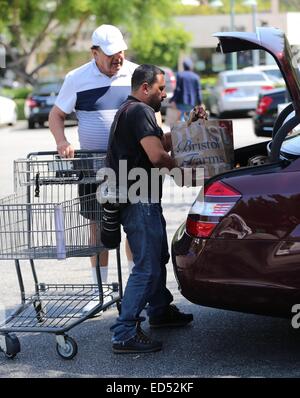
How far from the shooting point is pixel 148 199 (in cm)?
536

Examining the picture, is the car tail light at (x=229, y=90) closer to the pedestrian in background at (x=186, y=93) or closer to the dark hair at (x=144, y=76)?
the pedestrian in background at (x=186, y=93)

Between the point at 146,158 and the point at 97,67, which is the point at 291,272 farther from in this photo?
the point at 97,67

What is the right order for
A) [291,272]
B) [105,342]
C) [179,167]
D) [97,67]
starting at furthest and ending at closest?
1. [97,67]
2. [105,342]
3. [179,167]
4. [291,272]

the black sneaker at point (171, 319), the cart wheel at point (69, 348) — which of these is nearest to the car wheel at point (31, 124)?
the black sneaker at point (171, 319)

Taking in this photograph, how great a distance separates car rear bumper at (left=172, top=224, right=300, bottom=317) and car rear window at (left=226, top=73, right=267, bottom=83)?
22.0 m

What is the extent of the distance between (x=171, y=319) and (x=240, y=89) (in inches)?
820

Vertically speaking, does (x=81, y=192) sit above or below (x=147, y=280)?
above

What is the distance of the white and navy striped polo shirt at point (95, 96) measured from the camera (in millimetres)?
6199

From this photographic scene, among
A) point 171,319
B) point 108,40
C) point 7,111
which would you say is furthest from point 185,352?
point 7,111

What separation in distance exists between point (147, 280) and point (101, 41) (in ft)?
5.67

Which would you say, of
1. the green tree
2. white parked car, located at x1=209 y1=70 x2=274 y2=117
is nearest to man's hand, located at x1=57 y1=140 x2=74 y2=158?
white parked car, located at x1=209 y1=70 x2=274 y2=117

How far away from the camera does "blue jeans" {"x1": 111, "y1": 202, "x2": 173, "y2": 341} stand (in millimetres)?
5332

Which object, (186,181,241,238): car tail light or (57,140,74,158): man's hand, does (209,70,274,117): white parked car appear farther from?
(186,181,241,238): car tail light
